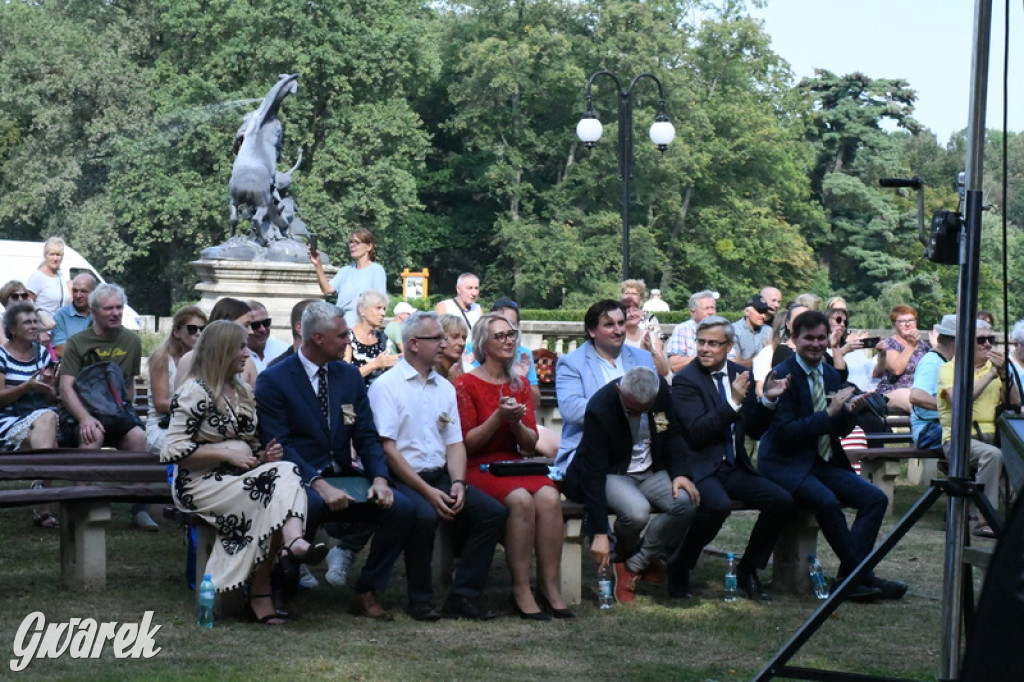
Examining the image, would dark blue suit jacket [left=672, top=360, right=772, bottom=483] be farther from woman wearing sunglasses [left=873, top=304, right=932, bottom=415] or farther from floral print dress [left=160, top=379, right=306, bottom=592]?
woman wearing sunglasses [left=873, top=304, right=932, bottom=415]

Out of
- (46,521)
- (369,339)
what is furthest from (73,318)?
(369,339)

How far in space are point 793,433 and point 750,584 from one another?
87cm

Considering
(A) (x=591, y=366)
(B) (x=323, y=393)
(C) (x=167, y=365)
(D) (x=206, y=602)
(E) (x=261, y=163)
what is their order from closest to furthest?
(D) (x=206, y=602) → (B) (x=323, y=393) → (C) (x=167, y=365) → (A) (x=591, y=366) → (E) (x=261, y=163)

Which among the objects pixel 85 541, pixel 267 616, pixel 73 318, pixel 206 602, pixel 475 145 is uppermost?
pixel 475 145

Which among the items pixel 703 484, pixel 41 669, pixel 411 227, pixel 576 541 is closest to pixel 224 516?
pixel 41 669

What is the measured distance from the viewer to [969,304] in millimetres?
4980

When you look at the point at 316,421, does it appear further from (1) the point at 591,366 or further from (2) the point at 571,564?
(1) the point at 591,366

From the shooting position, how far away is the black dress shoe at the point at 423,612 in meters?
7.21

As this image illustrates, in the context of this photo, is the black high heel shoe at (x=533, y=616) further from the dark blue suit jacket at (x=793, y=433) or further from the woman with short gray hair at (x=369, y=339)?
the woman with short gray hair at (x=369, y=339)

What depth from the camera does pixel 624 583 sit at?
786 cm

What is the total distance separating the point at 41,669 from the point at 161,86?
44.2 meters

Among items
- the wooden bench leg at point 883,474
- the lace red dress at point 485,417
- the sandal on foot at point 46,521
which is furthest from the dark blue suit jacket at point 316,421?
the wooden bench leg at point 883,474

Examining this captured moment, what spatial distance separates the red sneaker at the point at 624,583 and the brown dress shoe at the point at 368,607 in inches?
50.9

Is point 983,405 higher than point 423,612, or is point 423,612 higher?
point 983,405
